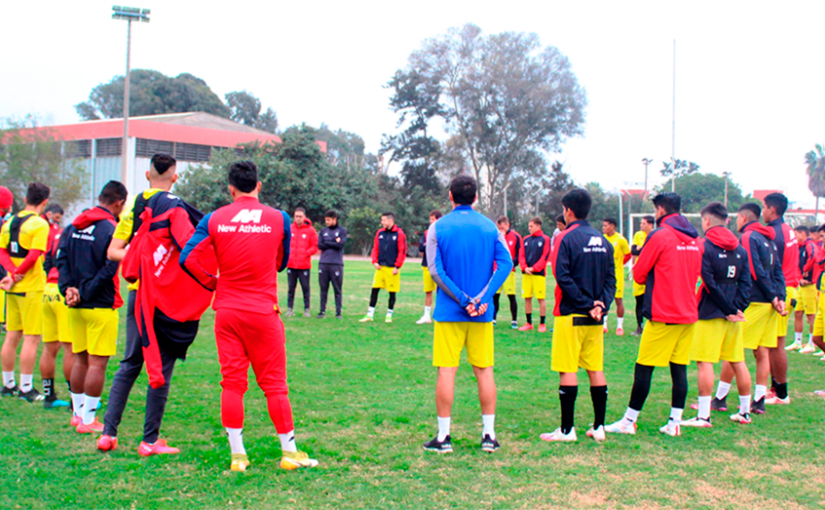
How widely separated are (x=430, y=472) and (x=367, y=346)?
5577 mm

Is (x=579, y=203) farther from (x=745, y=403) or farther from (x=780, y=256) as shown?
(x=780, y=256)

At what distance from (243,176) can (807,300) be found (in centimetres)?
1018

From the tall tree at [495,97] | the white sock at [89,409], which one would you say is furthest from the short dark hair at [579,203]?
the tall tree at [495,97]

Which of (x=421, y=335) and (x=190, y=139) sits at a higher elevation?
(x=190, y=139)

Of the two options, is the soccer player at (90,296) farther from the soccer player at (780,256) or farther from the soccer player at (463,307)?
the soccer player at (780,256)

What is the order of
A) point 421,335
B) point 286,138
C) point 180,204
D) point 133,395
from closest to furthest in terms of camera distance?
point 180,204 < point 133,395 < point 421,335 < point 286,138

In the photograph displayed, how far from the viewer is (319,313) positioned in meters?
13.6

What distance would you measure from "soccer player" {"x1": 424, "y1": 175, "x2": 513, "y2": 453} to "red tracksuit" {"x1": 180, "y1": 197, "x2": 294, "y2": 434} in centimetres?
123

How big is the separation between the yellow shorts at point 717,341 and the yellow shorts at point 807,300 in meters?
5.63

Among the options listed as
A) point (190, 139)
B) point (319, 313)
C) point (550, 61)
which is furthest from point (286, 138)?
point (319, 313)

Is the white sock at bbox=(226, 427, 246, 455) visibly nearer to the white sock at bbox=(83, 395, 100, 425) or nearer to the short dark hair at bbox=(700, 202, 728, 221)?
the white sock at bbox=(83, 395, 100, 425)

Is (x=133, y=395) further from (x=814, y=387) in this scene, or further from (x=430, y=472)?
(x=814, y=387)

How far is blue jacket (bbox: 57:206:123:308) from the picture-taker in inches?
211

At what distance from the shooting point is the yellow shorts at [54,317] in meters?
6.02
